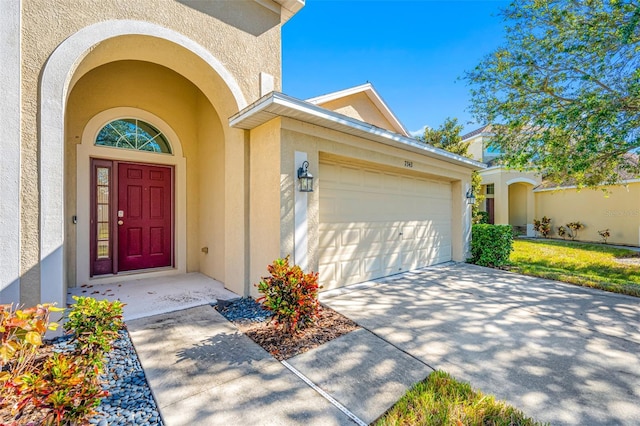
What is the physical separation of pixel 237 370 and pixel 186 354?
28.1 inches

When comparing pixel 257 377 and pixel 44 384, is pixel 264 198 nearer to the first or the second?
pixel 257 377

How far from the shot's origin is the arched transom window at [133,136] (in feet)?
19.1

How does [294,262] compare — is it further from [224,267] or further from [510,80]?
[510,80]

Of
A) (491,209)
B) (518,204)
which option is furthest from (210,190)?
(518,204)

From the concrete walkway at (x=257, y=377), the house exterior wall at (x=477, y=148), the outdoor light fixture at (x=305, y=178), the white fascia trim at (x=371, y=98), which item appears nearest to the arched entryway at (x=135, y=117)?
the outdoor light fixture at (x=305, y=178)

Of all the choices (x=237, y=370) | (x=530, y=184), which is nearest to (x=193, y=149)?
(x=237, y=370)

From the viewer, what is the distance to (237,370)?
2938 millimetres

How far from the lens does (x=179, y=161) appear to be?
663 cm

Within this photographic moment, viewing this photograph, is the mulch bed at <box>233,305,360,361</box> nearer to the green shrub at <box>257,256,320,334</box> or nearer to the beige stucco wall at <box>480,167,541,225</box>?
the green shrub at <box>257,256,320,334</box>

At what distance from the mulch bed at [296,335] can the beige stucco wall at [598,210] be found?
13.6 m

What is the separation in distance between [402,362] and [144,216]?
6.00 metres

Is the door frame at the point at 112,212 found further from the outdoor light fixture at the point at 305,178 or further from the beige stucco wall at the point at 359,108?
the beige stucco wall at the point at 359,108

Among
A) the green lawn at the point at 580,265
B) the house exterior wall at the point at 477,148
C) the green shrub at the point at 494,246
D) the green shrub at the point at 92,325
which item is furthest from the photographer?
the house exterior wall at the point at 477,148

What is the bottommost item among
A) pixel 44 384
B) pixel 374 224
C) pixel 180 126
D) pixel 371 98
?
pixel 44 384
